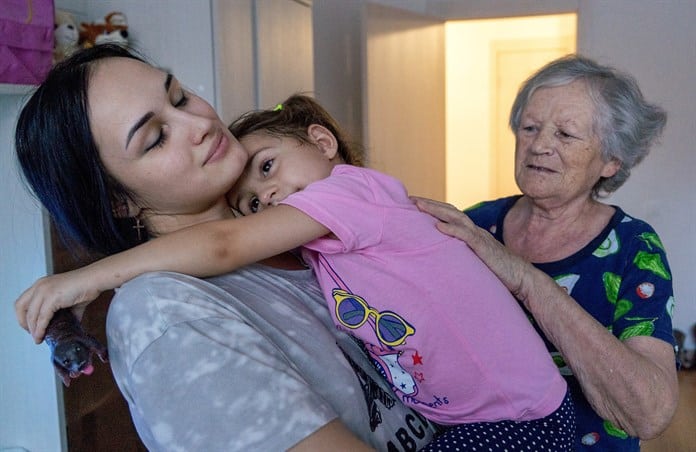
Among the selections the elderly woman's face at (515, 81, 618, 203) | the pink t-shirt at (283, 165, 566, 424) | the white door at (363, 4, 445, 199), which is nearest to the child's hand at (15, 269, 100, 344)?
the pink t-shirt at (283, 165, 566, 424)

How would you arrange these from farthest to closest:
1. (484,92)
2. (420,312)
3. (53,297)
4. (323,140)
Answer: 1. (484,92)
2. (323,140)
3. (420,312)
4. (53,297)

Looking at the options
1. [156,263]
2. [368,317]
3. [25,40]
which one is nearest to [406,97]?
[25,40]

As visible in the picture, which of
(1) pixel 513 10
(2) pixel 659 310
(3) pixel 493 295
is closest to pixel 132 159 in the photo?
(3) pixel 493 295

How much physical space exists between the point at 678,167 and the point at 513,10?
1548 millimetres

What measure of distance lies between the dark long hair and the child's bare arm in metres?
0.14

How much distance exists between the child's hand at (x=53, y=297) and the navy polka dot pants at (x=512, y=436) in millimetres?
506

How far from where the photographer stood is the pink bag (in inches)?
79.4

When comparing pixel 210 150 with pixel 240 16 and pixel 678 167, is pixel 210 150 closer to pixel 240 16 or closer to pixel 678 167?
pixel 240 16

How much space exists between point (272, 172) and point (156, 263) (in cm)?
35

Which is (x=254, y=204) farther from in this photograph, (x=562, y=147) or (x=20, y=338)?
(x=20, y=338)

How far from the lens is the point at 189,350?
0.74m

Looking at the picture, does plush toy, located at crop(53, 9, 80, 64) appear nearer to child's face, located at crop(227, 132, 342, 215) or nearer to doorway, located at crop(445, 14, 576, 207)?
child's face, located at crop(227, 132, 342, 215)

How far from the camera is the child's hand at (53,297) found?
33.1 inches

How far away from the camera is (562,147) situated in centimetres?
153
